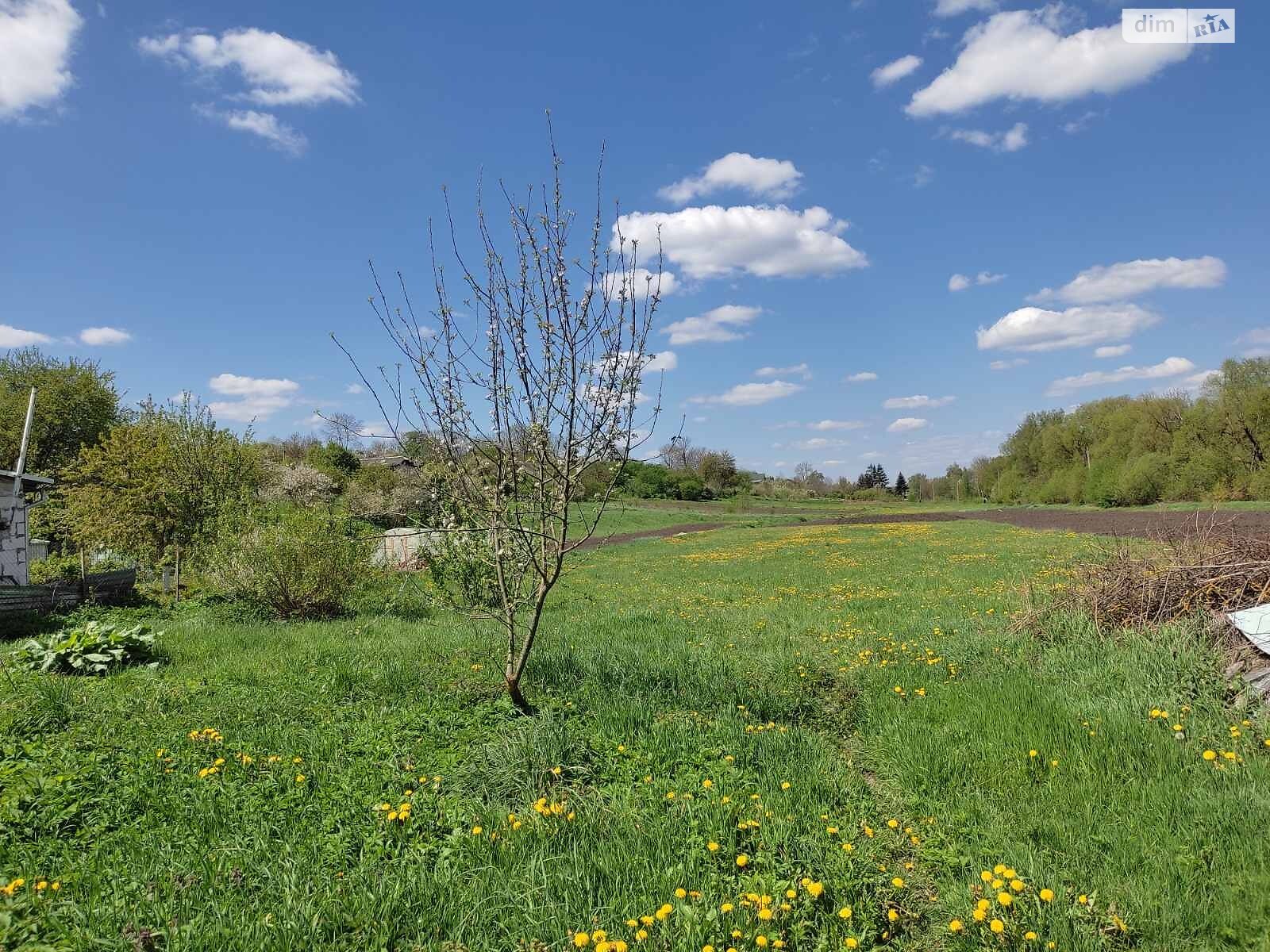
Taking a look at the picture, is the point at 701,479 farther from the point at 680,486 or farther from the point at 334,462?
the point at 334,462

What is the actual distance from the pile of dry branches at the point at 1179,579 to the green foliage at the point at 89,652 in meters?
10.5

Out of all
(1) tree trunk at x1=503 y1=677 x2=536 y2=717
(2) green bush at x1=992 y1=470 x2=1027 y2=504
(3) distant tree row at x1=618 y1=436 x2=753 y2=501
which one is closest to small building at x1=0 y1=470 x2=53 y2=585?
(1) tree trunk at x1=503 y1=677 x2=536 y2=717

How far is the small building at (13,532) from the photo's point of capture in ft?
→ 41.4

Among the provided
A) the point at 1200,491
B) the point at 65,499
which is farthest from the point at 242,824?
the point at 1200,491

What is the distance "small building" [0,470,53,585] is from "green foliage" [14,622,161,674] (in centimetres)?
698

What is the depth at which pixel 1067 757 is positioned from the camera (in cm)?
455

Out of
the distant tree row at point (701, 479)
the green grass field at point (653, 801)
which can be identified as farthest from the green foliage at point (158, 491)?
the distant tree row at point (701, 479)

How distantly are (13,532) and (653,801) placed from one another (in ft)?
49.3

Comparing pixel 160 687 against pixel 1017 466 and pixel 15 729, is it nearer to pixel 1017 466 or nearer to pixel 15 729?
pixel 15 729

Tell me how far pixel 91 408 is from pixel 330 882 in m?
40.7

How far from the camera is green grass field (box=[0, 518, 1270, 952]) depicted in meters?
3.03

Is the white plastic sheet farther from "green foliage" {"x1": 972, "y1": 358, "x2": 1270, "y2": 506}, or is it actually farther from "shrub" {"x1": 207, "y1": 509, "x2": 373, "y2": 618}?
"green foliage" {"x1": 972, "y1": 358, "x2": 1270, "y2": 506}

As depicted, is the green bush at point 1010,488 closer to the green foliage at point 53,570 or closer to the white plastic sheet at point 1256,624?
the white plastic sheet at point 1256,624

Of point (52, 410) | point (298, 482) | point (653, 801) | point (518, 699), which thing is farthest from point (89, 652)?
point (52, 410)
